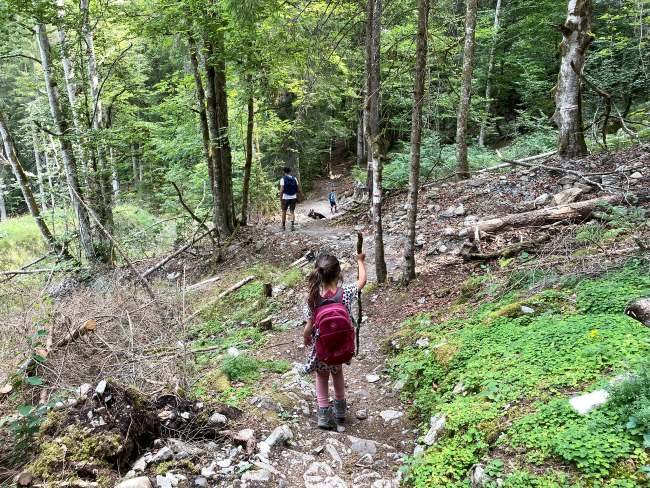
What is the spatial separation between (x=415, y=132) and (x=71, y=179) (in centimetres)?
985

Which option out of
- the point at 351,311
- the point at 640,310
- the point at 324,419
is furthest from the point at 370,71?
the point at 324,419

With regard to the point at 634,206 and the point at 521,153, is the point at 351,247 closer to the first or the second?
the point at 634,206

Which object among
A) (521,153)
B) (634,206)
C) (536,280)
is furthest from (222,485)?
(521,153)

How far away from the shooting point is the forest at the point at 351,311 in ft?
10.4

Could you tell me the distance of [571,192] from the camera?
8312mm

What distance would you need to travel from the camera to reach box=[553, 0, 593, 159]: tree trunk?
9633 millimetres

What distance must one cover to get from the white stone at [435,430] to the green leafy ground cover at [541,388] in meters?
0.09

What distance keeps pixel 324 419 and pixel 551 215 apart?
227 inches

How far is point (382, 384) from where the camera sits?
5371 millimetres

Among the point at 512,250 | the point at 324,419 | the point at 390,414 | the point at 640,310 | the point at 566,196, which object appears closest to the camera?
the point at 640,310

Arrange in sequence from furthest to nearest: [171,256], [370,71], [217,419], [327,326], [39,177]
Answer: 1. [39,177]
2. [171,256]
3. [370,71]
4. [327,326]
5. [217,419]

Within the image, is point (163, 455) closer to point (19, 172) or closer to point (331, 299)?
point (331, 299)

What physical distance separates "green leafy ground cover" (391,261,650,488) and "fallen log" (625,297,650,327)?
0.09 meters

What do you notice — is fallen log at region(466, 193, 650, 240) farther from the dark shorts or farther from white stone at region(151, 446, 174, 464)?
white stone at region(151, 446, 174, 464)
